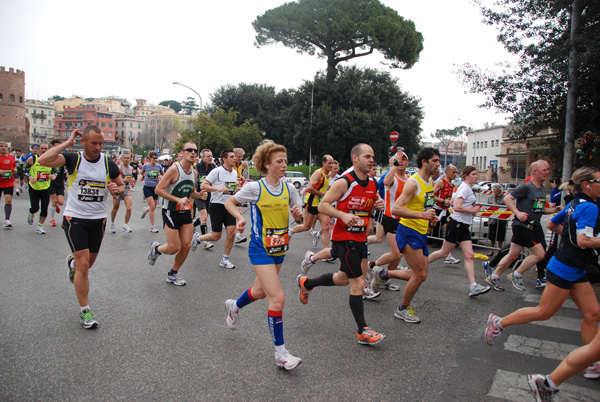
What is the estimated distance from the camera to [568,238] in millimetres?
3578

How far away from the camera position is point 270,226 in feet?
12.7

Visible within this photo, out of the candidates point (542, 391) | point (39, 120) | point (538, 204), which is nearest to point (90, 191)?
point (542, 391)

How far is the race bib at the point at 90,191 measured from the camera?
14.7 feet

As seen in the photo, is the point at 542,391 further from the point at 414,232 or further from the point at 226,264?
the point at 226,264

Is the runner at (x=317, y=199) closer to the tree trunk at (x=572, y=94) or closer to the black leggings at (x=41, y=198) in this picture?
the tree trunk at (x=572, y=94)

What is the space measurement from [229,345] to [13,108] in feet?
303

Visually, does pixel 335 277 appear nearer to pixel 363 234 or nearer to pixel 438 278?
pixel 363 234

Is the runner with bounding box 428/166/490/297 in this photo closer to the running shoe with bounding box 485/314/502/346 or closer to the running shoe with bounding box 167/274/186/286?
the running shoe with bounding box 485/314/502/346

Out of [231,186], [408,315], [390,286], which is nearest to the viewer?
[408,315]

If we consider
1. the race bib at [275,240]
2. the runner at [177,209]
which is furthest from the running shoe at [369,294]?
the runner at [177,209]

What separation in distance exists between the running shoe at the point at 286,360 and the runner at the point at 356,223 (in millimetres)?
828

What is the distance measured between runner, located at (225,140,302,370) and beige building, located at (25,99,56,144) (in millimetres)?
141644

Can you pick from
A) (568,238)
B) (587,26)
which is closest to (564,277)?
(568,238)

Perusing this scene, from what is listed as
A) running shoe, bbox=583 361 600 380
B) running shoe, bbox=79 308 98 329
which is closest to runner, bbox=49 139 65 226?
running shoe, bbox=79 308 98 329
